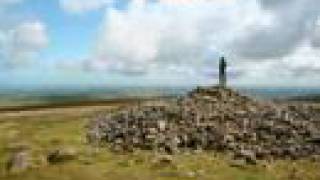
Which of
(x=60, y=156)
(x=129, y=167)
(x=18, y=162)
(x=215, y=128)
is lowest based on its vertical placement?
(x=129, y=167)

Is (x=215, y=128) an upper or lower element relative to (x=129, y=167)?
upper

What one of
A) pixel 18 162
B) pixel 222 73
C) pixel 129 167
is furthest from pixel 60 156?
pixel 222 73

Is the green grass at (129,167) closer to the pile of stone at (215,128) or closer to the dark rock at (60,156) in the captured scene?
the dark rock at (60,156)

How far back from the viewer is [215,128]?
44.8 m

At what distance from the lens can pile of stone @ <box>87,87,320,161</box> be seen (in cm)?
4222

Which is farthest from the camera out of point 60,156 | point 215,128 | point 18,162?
point 215,128

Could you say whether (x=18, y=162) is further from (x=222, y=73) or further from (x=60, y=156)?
(x=222, y=73)

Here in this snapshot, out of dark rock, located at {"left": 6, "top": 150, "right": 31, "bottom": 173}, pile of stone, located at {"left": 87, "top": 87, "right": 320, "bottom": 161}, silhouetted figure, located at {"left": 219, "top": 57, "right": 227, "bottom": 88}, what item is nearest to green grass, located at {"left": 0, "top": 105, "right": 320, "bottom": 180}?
dark rock, located at {"left": 6, "top": 150, "right": 31, "bottom": 173}

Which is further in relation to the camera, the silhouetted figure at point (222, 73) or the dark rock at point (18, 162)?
the silhouetted figure at point (222, 73)

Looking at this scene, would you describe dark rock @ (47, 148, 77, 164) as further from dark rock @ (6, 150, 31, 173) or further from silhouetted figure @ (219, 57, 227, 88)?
silhouetted figure @ (219, 57, 227, 88)

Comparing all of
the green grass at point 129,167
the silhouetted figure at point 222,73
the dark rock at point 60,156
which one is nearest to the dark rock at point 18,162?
the green grass at point 129,167

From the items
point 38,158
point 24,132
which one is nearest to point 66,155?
point 38,158

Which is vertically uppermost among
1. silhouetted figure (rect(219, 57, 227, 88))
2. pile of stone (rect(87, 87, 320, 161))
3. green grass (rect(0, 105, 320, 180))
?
silhouetted figure (rect(219, 57, 227, 88))

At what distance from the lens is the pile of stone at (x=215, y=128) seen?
42.2 meters
